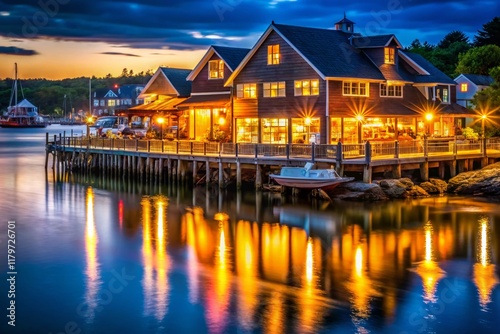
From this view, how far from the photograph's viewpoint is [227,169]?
4562cm

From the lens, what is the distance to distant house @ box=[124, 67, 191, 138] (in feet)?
194

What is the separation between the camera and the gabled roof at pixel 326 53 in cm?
4629

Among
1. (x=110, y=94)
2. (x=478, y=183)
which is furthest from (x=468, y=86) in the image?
(x=110, y=94)

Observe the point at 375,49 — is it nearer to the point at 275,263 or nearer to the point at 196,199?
the point at 196,199

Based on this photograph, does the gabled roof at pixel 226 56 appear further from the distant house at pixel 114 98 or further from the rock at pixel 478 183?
the distant house at pixel 114 98

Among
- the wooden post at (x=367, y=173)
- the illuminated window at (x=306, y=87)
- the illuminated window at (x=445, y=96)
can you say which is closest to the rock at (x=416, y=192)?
the wooden post at (x=367, y=173)

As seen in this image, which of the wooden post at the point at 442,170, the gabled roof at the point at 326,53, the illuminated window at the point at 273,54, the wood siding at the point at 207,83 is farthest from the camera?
the wood siding at the point at 207,83

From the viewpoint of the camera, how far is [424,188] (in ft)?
137

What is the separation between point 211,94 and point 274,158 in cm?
1684

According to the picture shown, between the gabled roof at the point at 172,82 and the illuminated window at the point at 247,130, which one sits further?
the gabled roof at the point at 172,82

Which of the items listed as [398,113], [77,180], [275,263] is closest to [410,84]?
[398,113]

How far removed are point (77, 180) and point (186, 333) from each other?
125 ft

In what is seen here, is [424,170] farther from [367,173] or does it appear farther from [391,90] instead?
[391,90]

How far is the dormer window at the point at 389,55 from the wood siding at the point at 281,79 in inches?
301
